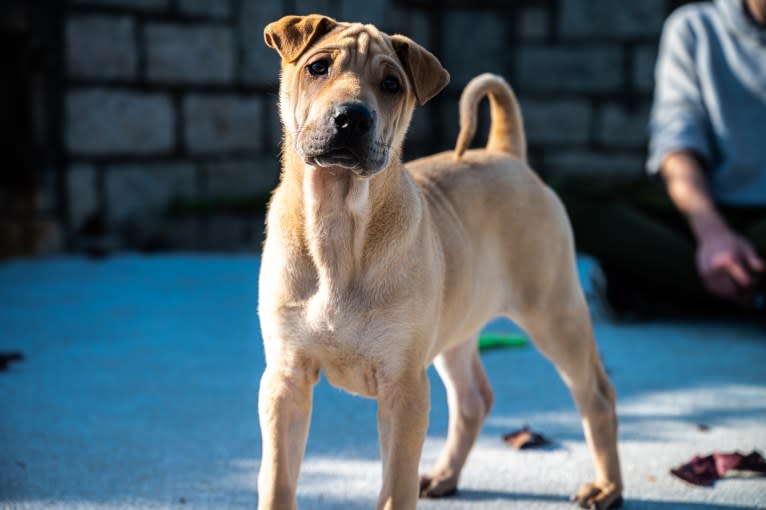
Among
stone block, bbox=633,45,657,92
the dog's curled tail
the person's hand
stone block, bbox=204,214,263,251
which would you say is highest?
the dog's curled tail

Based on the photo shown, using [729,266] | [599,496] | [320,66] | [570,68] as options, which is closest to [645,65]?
[570,68]

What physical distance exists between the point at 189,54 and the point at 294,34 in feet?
18.8

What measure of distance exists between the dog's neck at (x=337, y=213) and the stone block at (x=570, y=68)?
7.22 meters

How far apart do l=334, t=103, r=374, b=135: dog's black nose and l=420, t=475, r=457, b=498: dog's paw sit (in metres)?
1.33

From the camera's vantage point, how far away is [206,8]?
8242mm

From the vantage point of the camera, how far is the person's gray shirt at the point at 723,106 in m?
5.50

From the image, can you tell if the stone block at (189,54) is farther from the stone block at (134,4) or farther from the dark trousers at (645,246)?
the dark trousers at (645,246)

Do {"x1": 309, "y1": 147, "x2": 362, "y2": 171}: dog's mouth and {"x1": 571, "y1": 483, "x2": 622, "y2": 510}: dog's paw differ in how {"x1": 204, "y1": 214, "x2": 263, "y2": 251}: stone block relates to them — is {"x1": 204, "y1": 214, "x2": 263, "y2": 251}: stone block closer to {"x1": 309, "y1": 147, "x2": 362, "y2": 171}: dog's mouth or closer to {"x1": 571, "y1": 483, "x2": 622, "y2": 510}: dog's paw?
{"x1": 571, "y1": 483, "x2": 622, "y2": 510}: dog's paw

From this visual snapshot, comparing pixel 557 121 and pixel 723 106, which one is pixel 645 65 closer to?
pixel 557 121

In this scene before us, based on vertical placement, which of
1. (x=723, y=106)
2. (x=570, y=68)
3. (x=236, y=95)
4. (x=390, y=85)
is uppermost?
(x=390, y=85)

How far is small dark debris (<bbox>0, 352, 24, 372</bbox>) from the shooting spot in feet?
14.5

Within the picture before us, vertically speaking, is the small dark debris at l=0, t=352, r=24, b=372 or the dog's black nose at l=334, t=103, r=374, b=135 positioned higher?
the dog's black nose at l=334, t=103, r=374, b=135

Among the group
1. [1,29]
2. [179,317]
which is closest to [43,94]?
[1,29]

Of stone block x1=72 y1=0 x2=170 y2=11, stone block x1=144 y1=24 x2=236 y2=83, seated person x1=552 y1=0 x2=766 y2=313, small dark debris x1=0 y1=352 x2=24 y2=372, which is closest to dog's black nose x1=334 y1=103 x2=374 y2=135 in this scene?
small dark debris x1=0 y1=352 x2=24 y2=372
